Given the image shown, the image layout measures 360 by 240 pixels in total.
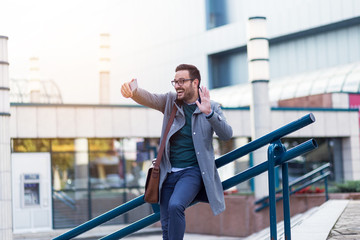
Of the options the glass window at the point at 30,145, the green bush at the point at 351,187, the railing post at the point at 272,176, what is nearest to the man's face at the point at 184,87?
the railing post at the point at 272,176

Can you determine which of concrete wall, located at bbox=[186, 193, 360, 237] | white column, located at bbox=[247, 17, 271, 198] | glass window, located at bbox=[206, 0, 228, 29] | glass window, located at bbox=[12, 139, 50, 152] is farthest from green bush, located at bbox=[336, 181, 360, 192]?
glass window, located at bbox=[206, 0, 228, 29]

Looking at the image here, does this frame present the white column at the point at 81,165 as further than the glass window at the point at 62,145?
Yes

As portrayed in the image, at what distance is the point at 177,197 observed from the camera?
4.63 metres

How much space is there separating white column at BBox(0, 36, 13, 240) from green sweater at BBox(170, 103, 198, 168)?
8969 mm

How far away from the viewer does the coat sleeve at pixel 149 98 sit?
4.96 meters

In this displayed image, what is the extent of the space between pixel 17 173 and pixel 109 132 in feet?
10.5

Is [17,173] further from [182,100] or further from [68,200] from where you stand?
[182,100]

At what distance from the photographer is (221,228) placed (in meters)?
18.8

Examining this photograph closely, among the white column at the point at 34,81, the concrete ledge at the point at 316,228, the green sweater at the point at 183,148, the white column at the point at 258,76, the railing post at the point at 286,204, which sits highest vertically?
the white column at the point at 34,81

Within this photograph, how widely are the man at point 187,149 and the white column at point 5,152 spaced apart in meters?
8.87

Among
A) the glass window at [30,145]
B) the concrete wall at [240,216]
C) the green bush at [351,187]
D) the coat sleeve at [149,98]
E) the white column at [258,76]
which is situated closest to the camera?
the coat sleeve at [149,98]

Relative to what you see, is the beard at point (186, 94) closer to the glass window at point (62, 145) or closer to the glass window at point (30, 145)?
the glass window at point (30, 145)

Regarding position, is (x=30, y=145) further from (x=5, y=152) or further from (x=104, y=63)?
(x=104, y=63)

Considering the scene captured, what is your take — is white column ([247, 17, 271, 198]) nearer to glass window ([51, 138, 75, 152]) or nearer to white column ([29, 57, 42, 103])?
glass window ([51, 138, 75, 152])
